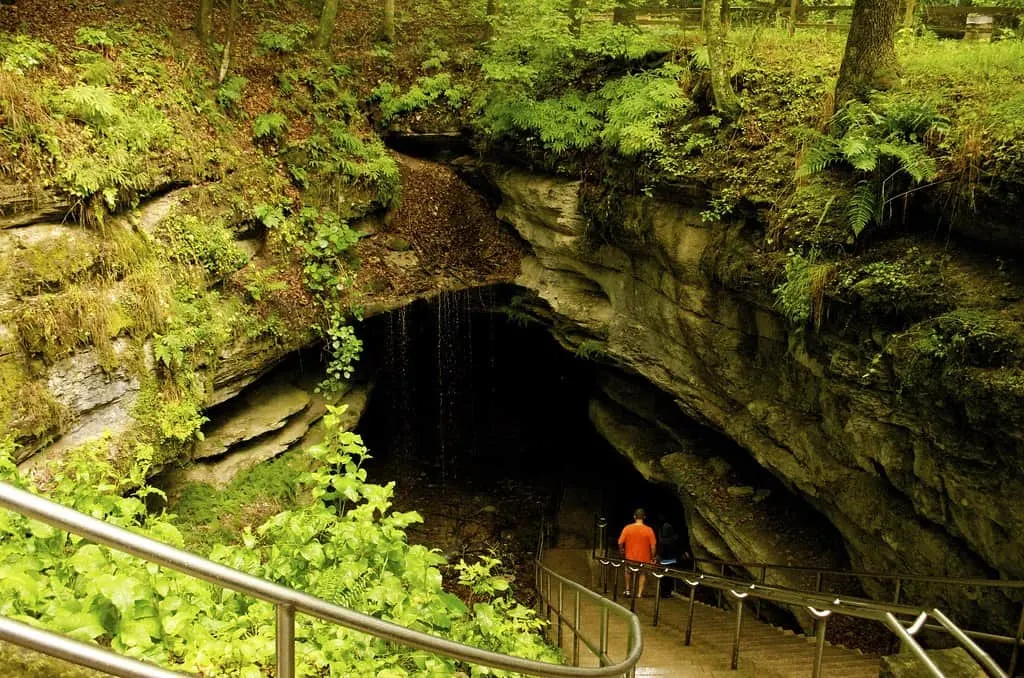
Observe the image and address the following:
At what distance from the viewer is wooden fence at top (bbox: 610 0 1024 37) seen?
11.3 m

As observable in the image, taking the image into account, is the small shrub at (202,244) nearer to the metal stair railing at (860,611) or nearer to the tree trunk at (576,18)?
the metal stair railing at (860,611)


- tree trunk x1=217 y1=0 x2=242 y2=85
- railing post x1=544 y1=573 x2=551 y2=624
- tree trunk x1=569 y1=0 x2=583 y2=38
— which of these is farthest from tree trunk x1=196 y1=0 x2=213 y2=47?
railing post x1=544 y1=573 x2=551 y2=624

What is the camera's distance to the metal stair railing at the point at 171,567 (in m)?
1.48

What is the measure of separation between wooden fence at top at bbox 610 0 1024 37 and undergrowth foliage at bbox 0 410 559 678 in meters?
10.6

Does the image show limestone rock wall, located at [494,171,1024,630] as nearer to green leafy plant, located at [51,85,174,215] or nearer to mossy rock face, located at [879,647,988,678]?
mossy rock face, located at [879,647,988,678]

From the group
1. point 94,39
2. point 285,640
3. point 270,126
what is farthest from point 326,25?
point 285,640

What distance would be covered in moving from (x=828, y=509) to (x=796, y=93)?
5.69 meters

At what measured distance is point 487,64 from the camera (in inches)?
483

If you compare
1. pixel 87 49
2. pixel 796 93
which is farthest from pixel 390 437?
pixel 796 93

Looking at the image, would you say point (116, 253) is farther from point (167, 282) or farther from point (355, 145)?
point (355, 145)

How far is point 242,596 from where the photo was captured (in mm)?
4473

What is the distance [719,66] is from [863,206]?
3359 mm

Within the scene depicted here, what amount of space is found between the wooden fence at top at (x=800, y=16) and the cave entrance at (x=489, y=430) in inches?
223

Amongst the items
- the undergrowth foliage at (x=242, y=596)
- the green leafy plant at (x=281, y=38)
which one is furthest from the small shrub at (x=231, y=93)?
the undergrowth foliage at (x=242, y=596)
